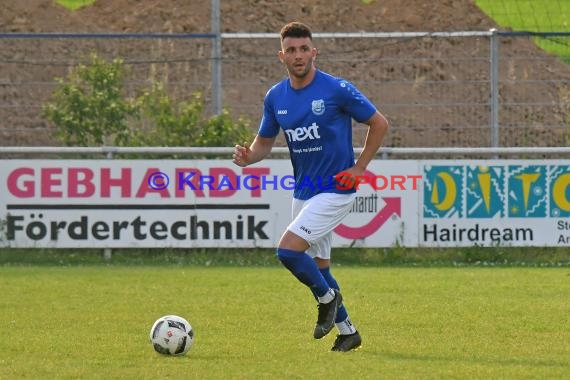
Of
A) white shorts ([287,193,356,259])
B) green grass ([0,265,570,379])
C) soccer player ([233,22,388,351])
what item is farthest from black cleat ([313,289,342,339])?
white shorts ([287,193,356,259])

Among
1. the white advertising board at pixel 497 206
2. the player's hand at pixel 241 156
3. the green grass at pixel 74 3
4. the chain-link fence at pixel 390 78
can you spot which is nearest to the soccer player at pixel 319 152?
the player's hand at pixel 241 156

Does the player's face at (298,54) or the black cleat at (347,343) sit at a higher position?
the player's face at (298,54)

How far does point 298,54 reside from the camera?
31.6 ft

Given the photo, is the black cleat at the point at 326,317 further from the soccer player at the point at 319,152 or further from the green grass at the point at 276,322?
the green grass at the point at 276,322

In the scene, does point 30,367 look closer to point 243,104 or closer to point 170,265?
point 170,265

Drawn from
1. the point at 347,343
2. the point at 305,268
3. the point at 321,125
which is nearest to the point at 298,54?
the point at 321,125

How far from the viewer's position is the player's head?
378 inches

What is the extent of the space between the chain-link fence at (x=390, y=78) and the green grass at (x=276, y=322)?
203 inches

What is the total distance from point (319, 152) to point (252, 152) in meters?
0.73

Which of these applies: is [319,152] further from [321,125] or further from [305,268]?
[305,268]

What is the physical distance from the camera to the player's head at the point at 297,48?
960 centimetres

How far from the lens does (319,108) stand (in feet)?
31.9

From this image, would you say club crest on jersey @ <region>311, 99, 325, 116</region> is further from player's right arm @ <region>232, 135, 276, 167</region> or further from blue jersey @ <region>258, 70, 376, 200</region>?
player's right arm @ <region>232, 135, 276, 167</region>

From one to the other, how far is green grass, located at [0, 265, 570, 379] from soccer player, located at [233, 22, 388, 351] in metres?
0.46
